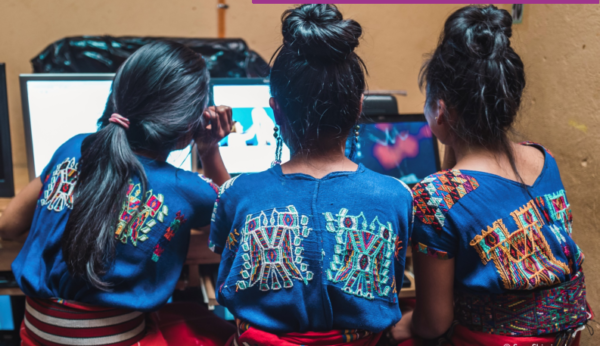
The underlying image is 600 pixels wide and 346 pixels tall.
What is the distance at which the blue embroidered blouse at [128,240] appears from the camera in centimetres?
93

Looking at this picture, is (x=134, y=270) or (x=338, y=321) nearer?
(x=338, y=321)

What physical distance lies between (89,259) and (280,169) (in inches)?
16.3

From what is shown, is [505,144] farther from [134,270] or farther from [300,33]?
[134,270]

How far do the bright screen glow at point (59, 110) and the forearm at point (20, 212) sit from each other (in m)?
0.36

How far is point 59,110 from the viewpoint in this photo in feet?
4.58

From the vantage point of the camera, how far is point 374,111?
1.59 meters

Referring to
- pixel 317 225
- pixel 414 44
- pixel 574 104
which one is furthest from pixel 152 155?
pixel 414 44

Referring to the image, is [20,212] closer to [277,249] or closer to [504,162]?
[277,249]

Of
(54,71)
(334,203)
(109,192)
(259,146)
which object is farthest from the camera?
(54,71)

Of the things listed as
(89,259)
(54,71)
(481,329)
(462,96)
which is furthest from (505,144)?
(54,71)

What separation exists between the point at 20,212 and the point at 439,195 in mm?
972

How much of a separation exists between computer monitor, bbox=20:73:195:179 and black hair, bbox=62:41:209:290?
1.38 ft

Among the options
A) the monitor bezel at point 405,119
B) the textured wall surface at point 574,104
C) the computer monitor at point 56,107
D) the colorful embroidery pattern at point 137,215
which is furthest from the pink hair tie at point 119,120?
the textured wall surface at point 574,104

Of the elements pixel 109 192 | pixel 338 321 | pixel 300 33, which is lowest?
pixel 338 321
